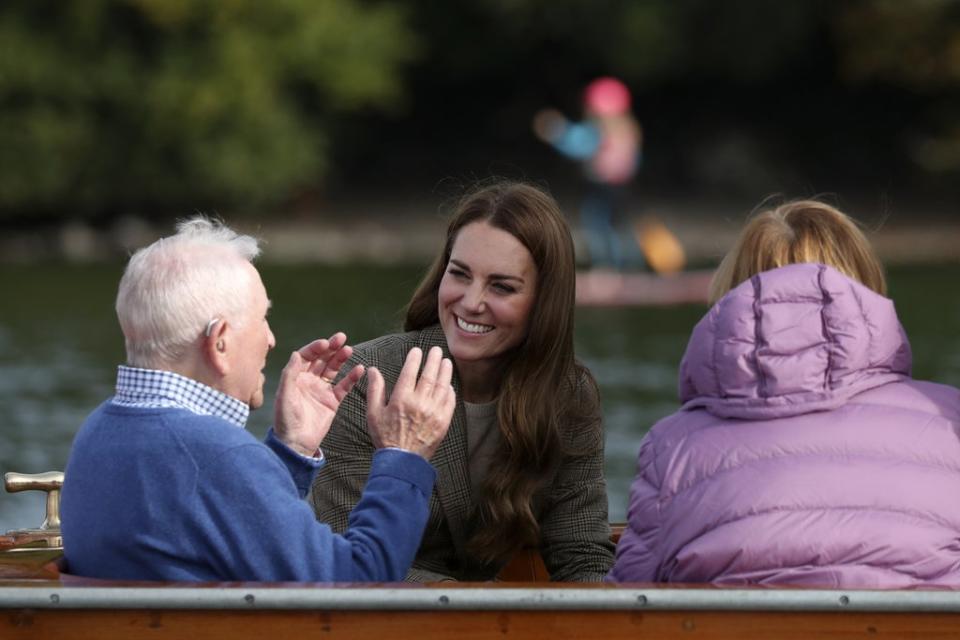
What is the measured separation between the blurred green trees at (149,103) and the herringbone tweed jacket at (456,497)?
63.1 feet

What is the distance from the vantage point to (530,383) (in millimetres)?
3596

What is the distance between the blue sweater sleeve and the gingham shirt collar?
106mm

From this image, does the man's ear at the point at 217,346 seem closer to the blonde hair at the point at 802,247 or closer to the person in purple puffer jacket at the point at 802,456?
the person in purple puffer jacket at the point at 802,456

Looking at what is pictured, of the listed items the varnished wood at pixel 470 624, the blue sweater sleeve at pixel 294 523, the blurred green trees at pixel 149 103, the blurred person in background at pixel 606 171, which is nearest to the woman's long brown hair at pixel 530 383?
the blue sweater sleeve at pixel 294 523

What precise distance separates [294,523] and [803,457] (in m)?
0.78

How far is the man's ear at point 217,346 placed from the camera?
2.70 m

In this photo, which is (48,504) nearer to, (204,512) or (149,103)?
(204,512)

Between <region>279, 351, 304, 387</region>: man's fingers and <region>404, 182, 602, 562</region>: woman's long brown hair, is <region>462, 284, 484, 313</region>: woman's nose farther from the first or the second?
<region>279, 351, 304, 387</region>: man's fingers

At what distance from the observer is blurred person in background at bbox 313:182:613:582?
11.7 feet

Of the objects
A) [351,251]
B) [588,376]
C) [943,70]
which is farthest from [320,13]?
[588,376]

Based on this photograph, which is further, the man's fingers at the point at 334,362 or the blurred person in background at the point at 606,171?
the blurred person in background at the point at 606,171

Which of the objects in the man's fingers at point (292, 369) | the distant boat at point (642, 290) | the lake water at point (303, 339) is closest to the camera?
the man's fingers at point (292, 369)

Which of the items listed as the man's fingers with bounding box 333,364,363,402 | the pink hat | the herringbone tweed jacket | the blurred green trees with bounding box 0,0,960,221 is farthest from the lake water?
the man's fingers with bounding box 333,364,363,402

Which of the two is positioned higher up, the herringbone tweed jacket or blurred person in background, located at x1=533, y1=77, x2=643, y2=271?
blurred person in background, located at x1=533, y1=77, x2=643, y2=271
